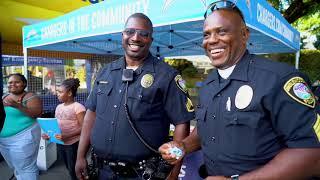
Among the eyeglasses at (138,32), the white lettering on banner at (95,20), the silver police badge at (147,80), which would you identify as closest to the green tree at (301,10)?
the white lettering on banner at (95,20)

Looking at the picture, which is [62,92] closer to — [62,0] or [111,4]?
[111,4]

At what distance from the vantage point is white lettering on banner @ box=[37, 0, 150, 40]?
3.28 meters

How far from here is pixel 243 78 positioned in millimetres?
1319

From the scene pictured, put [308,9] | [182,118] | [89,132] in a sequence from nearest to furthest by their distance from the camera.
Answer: [182,118]
[89,132]
[308,9]

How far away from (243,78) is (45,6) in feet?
21.2

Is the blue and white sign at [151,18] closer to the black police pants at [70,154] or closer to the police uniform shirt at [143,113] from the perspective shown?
the police uniform shirt at [143,113]

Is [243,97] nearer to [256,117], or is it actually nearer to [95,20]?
[256,117]

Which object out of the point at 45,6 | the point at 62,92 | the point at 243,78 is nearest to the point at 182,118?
the point at 243,78

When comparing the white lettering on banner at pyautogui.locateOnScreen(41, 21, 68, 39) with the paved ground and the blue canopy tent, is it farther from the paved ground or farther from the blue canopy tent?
the paved ground

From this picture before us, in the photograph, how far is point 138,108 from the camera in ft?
6.23

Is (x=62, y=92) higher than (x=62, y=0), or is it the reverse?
(x=62, y=0)

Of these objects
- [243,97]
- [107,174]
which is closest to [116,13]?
[107,174]

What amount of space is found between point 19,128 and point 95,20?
1.69 meters

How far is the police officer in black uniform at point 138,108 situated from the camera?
74.5 inches
